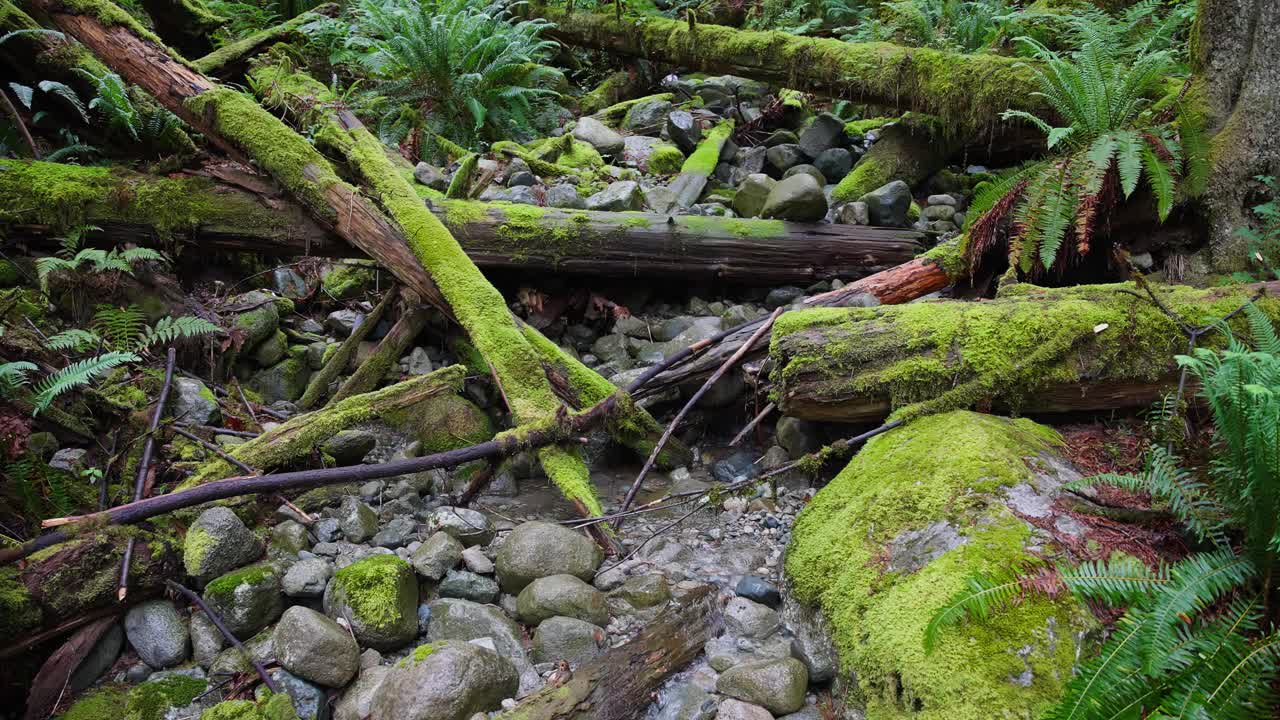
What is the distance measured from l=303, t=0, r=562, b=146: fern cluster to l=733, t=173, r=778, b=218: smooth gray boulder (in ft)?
9.66

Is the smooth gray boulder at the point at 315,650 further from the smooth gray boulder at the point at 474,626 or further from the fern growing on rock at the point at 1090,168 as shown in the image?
the fern growing on rock at the point at 1090,168

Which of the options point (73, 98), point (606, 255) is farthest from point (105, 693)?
point (73, 98)

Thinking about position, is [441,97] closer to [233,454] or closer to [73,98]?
[73,98]

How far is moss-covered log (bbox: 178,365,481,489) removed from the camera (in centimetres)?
404

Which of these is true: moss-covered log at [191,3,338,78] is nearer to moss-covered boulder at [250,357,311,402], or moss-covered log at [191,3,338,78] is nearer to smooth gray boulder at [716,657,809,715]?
moss-covered boulder at [250,357,311,402]

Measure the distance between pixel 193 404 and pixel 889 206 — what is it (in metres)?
5.33

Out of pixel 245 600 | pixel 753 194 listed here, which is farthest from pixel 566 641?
pixel 753 194

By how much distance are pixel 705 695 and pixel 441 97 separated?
7077 millimetres

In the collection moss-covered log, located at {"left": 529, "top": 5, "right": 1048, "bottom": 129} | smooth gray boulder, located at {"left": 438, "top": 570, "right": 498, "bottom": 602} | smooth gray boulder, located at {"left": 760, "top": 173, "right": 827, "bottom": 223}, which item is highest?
moss-covered log, located at {"left": 529, "top": 5, "right": 1048, "bottom": 129}

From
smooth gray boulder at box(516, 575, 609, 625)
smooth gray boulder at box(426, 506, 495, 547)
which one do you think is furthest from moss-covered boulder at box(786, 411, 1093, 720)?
smooth gray boulder at box(426, 506, 495, 547)

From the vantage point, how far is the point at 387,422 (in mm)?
4703

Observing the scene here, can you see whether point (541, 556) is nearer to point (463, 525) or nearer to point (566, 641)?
point (566, 641)

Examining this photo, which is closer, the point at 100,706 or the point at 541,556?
the point at 100,706

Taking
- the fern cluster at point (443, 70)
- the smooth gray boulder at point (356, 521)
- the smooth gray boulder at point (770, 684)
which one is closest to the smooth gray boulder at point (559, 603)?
the smooth gray boulder at point (770, 684)
